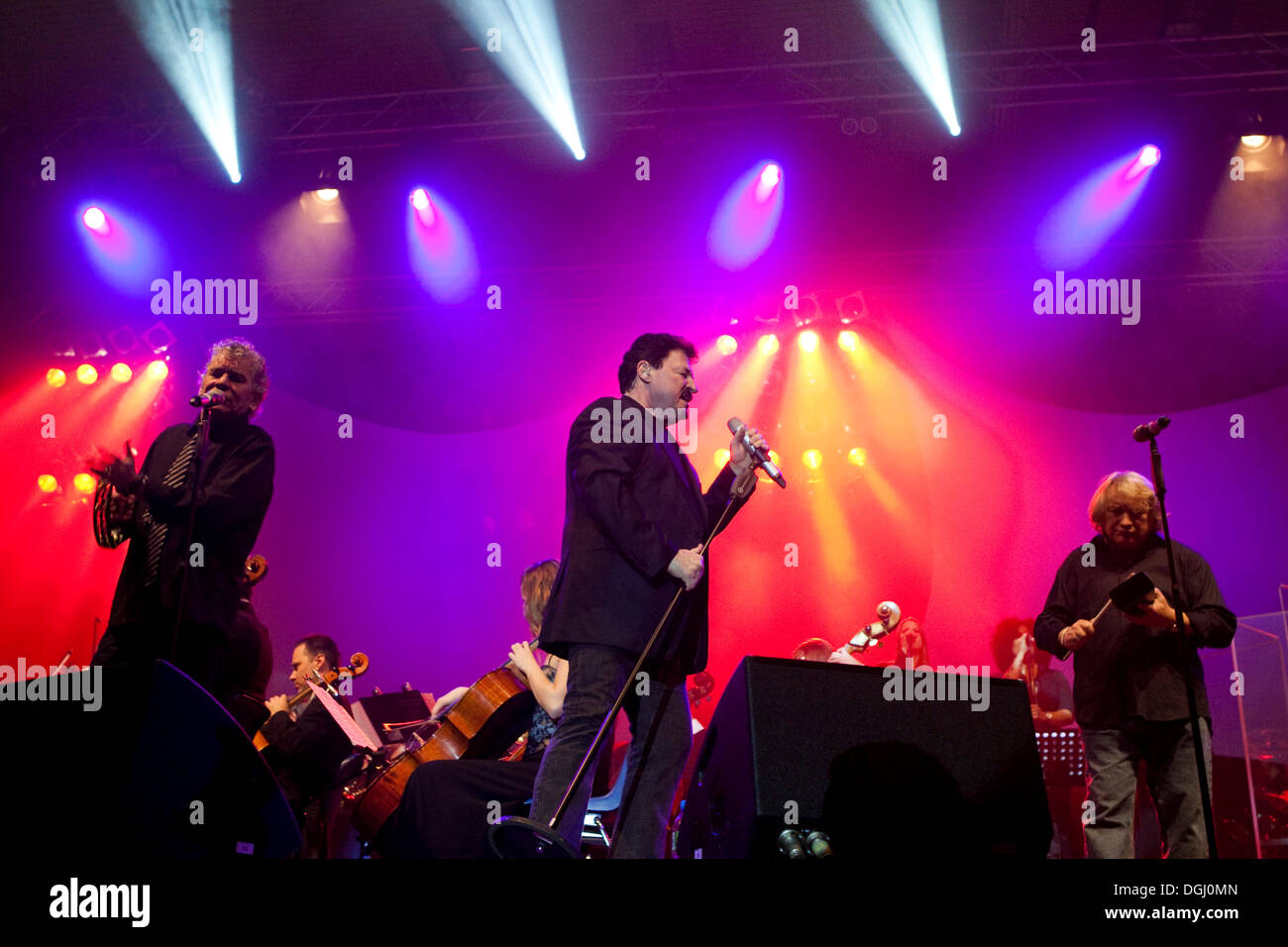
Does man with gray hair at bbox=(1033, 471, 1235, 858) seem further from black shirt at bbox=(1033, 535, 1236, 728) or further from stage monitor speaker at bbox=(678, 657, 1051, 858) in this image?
stage monitor speaker at bbox=(678, 657, 1051, 858)

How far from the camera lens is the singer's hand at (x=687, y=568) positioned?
3273mm

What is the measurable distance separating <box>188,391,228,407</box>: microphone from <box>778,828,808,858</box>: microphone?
257cm

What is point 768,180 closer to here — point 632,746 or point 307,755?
point 307,755

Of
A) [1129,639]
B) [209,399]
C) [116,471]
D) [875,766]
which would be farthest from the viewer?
[1129,639]

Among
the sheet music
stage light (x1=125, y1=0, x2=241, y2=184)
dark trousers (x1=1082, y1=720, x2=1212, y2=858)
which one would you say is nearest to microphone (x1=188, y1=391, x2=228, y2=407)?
the sheet music

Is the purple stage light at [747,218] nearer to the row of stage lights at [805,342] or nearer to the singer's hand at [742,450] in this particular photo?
the row of stage lights at [805,342]

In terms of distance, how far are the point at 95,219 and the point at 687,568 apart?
789cm

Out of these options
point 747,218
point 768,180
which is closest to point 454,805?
point 768,180

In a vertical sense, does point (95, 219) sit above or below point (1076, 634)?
above

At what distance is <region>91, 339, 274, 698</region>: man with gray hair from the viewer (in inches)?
141

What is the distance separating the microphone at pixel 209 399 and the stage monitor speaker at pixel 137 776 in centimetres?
133

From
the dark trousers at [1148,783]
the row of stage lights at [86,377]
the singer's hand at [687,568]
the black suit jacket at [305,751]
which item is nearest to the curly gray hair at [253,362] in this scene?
the black suit jacket at [305,751]

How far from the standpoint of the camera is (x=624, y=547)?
335cm
